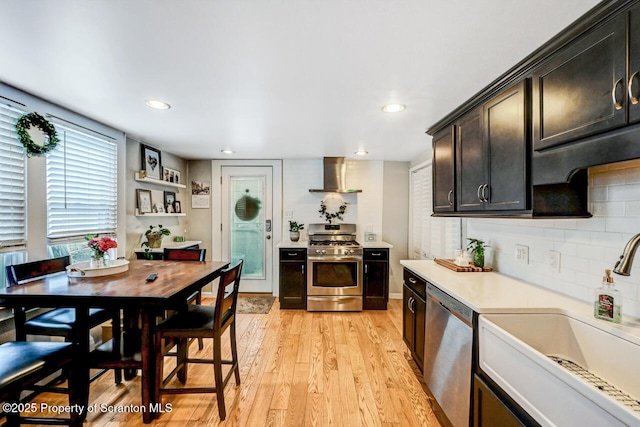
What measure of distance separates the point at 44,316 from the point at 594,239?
136 inches

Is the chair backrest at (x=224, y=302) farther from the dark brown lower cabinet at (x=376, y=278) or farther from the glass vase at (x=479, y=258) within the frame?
the dark brown lower cabinet at (x=376, y=278)

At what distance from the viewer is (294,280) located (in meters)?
3.95

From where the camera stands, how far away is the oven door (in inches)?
153

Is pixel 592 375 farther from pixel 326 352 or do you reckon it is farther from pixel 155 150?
pixel 155 150

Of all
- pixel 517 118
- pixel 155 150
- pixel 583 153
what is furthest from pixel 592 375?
pixel 155 150

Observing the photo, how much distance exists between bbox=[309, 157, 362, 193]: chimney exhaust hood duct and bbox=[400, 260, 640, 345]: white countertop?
2.38 meters

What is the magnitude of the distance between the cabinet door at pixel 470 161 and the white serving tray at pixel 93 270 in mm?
2705

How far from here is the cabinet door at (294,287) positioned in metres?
3.94

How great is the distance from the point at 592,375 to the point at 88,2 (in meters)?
2.66

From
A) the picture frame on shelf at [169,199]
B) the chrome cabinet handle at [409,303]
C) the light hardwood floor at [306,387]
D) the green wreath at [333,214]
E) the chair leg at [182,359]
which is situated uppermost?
the picture frame on shelf at [169,199]

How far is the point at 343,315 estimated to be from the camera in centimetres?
379

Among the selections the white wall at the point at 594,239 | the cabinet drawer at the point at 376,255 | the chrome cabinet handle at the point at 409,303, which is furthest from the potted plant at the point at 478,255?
the cabinet drawer at the point at 376,255

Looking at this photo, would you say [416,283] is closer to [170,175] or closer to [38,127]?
[38,127]

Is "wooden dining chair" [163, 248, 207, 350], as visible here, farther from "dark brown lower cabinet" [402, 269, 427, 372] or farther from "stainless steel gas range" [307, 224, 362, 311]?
"dark brown lower cabinet" [402, 269, 427, 372]
